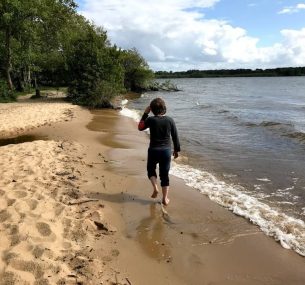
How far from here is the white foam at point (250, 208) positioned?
609 centimetres

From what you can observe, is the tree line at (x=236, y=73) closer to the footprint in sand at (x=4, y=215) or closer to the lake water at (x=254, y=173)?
the lake water at (x=254, y=173)

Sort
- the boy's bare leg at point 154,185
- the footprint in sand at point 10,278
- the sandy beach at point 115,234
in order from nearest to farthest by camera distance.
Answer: the footprint in sand at point 10,278 < the sandy beach at point 115,234 < the boy's bare leg at point 154,185

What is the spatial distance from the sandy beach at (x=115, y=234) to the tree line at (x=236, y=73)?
5935 inches

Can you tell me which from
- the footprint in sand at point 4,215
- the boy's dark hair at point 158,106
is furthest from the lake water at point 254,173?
the footprint in sand at point 4,215

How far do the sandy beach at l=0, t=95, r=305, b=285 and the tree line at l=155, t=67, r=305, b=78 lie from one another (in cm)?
15076

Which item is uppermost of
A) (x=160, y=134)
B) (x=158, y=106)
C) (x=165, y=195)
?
(x=158, y=106)

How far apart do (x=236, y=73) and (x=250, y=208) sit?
178031mm

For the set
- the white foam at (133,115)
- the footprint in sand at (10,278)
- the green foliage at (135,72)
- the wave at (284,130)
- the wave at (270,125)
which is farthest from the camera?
the green foliage at (135,72)

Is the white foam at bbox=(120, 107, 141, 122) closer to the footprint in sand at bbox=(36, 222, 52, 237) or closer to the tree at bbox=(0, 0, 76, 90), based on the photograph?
the tree at bbox=(0, 0, 76, 90)

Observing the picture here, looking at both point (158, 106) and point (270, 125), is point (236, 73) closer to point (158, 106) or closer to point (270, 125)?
point (270, 125)

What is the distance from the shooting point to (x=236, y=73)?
178m

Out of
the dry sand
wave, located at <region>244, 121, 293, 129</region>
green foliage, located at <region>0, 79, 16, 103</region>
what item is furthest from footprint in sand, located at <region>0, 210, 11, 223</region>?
green foliage, located at <region>0, 79, 16, 103</region>

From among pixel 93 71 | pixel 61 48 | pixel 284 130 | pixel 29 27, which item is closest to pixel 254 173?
pixel 284 130

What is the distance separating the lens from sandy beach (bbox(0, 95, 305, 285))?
4.68 metres
